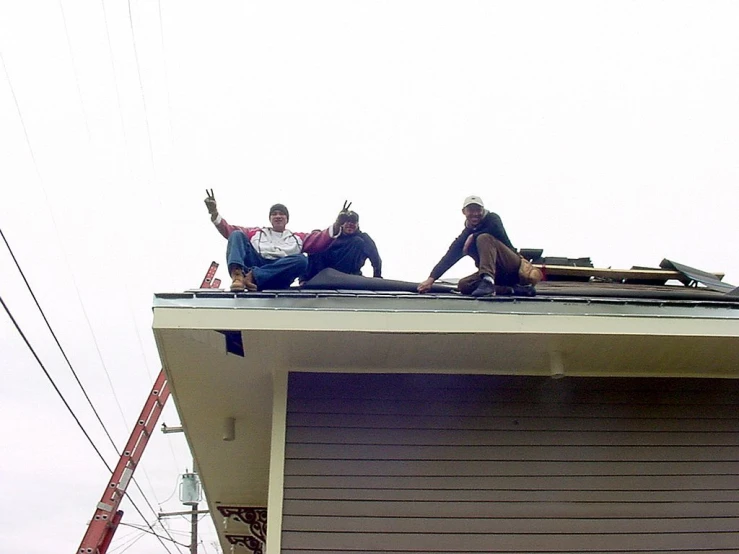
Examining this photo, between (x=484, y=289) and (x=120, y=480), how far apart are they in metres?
9.67

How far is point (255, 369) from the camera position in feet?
12.1

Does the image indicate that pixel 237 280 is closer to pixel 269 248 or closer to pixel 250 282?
pixel 250 282

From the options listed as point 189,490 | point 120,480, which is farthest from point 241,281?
point 189,490

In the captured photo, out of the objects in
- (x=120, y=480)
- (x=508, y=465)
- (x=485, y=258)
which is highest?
(x=120, y=480)

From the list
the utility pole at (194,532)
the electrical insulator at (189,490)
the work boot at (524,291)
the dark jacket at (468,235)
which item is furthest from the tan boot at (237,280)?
the utility pole at (194,532)

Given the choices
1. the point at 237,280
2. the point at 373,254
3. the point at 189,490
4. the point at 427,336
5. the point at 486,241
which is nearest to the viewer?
the point at 427,336

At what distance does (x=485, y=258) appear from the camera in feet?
12.2

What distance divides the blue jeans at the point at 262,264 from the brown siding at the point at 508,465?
0.67 meters

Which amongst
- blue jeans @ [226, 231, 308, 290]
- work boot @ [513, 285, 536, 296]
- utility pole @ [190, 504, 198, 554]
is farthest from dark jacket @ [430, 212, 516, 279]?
utility pole @ [190, 504, 198, 554]

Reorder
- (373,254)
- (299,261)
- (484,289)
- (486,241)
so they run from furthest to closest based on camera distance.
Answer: (373,254) → (299,261) → (486,241) → (484,289)

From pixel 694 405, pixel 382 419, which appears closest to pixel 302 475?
pixel 382 419

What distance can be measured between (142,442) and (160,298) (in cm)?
946

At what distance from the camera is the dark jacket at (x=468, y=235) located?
3881 mm

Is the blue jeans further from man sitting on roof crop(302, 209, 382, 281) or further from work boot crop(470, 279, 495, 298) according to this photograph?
work boot crop(470, 279, 495, 298)
